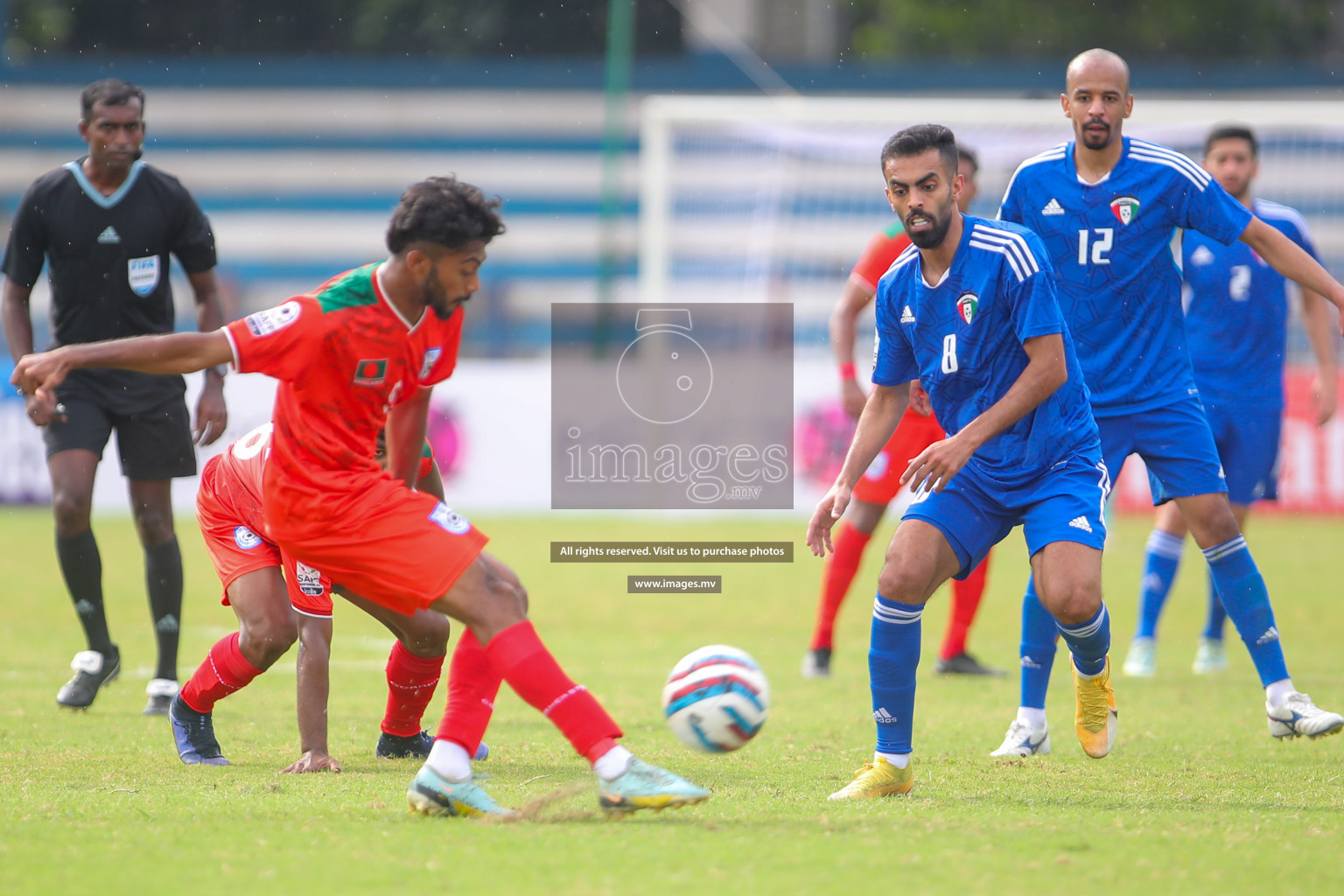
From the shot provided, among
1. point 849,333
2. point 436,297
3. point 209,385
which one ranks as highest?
point 436,297

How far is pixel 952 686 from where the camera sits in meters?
7.43

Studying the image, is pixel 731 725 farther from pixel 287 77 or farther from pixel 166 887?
pixel 287 77

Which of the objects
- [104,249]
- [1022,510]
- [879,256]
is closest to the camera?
[1022,510]

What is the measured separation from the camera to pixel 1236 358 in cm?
750

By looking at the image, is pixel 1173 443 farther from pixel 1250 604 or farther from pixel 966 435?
pixel 966 435

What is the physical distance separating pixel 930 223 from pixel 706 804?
196cm

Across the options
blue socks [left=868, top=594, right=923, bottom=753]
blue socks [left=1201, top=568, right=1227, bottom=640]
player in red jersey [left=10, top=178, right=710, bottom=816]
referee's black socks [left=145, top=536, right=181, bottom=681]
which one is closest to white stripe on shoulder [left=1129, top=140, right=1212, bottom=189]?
blue socks [left=868, top=594, right=923, bottom=753]

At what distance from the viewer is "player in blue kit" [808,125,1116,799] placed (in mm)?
4586

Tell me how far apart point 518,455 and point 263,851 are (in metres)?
11.8

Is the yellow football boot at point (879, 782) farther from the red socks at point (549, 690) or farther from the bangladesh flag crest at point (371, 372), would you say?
the bangladesh flag crest at point (371, 372)

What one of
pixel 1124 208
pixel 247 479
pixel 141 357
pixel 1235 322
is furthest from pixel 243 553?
pixel 1235 322

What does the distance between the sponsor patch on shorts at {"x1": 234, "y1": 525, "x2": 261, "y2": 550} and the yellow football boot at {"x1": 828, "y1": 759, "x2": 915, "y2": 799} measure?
225 cm

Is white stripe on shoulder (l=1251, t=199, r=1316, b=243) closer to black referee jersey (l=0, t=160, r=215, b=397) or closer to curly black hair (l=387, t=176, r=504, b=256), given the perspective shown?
curly black hair (l=387, t=176, r=504, b=256)

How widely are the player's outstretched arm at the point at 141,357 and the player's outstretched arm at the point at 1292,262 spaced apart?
3.64 meters
